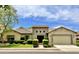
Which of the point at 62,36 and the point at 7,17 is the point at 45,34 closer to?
the point at 62,36

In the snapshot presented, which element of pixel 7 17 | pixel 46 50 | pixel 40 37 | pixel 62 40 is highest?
pixel 7 17

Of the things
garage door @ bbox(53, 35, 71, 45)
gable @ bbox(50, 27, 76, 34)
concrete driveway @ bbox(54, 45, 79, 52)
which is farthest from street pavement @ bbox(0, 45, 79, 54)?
gable @ bbox(50, 27, 76, 34)

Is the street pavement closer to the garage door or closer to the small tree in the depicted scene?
the garage door

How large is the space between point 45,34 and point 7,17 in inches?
49.9

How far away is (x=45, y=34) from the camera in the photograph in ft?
22.3

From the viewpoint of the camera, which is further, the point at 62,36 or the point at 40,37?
the point at 62,36

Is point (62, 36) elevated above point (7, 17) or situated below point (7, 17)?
below

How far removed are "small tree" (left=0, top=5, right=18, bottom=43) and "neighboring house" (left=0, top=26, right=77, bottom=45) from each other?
0.18 meters

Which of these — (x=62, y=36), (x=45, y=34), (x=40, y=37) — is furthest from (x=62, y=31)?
(x=40, y=37)

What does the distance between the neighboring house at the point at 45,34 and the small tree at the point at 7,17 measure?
0.18m

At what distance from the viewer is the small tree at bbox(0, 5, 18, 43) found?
6.91 metres

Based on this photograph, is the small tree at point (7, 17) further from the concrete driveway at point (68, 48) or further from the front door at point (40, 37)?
the concrete driveway at point (68, 48)
